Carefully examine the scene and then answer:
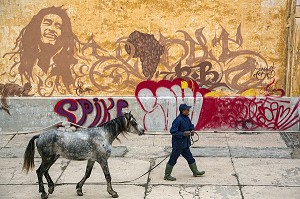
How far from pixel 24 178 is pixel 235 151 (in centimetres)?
489

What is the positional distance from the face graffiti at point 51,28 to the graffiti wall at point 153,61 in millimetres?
26

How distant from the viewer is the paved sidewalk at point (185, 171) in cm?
962

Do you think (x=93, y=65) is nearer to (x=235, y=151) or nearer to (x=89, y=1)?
(x=89, y=1)

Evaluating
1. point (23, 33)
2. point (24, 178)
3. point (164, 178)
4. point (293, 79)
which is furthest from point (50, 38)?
point (293, 79)

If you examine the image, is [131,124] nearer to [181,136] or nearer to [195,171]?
[181,136]

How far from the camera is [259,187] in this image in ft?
32.1

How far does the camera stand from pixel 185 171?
35.4 ft

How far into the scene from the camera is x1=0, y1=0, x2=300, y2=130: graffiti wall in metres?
13.1

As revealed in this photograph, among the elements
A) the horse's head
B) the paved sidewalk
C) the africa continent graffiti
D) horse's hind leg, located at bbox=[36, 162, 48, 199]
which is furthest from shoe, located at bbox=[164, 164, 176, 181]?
the africa continent graffiti

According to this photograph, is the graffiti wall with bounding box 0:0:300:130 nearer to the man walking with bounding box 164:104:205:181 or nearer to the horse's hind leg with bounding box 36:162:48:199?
the man walking with bounding box 164:104:205:181

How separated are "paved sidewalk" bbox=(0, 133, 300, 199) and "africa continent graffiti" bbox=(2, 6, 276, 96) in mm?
1582

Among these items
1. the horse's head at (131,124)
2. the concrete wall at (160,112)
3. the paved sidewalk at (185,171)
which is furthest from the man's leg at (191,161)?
the concrete wall at (160,112)

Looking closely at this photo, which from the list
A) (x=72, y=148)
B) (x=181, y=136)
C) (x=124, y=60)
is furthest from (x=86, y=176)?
(x=124, y=60)

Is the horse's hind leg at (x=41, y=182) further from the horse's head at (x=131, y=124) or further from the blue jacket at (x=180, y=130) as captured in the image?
the blue jacket at (x=180, y=130)
